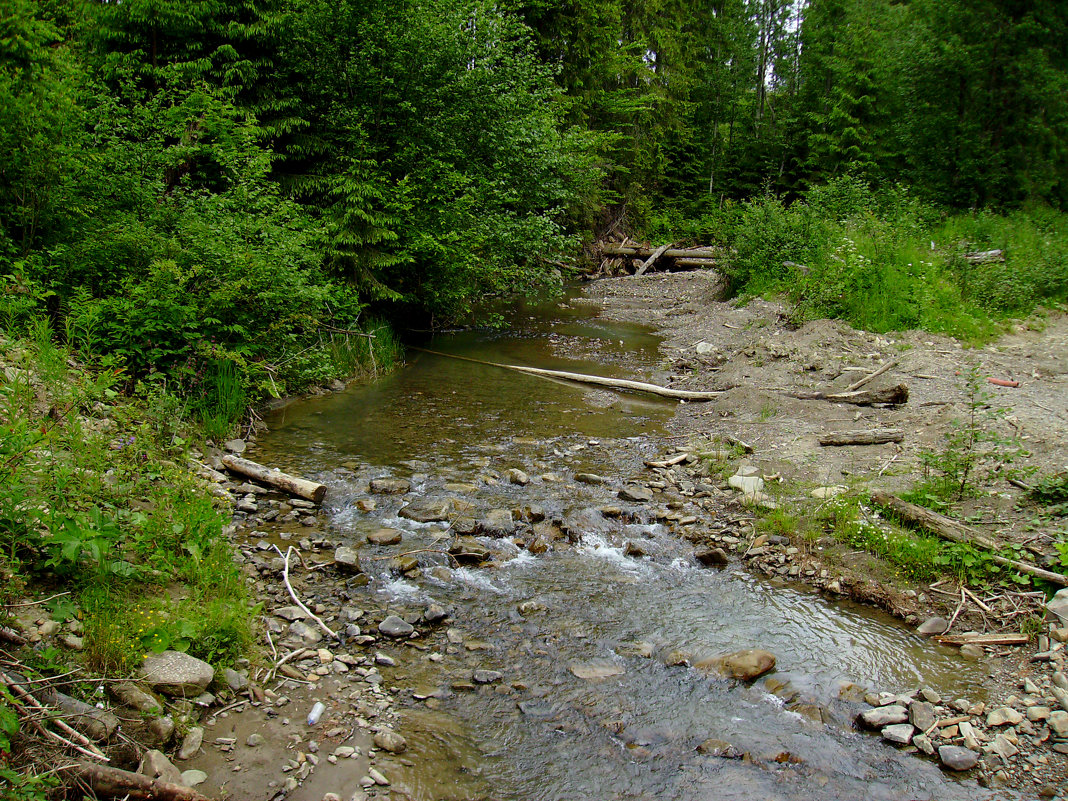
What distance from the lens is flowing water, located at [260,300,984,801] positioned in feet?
12.5

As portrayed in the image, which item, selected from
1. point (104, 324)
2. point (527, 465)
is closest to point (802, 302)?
point (527, 465)

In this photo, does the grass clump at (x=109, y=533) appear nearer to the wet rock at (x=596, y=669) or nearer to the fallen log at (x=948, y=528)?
the wet rock at (x=596, y=669)

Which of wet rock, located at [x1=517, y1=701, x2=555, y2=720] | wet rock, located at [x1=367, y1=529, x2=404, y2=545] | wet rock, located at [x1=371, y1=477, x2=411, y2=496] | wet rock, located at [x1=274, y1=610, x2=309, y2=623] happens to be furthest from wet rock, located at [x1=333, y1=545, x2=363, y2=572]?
wet rock, located at [x1=517, y1=701, x2=555, y2=720]

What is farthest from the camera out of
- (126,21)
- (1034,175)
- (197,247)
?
(1034,175)

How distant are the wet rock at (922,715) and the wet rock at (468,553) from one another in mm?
3570

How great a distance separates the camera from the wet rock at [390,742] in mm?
Result: 3738

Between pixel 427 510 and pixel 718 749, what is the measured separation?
3.88 m

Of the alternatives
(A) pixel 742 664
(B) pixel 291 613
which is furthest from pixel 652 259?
(B) pixel 291 613

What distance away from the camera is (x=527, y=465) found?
8.53 m

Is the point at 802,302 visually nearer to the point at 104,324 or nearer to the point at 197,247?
the point at 197,247

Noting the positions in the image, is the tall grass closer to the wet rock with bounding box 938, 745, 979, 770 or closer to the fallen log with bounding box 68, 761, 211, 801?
the wet rock with bounding box 938, 745, 979, 770

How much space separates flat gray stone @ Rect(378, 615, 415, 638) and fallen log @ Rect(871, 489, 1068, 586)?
4.93 meters

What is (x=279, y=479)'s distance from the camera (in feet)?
23.5

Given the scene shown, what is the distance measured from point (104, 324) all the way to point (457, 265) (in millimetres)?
7627
